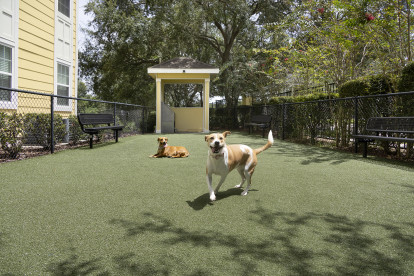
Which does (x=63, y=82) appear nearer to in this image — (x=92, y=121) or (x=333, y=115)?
(x=92, y=121)

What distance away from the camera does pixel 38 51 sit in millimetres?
9938

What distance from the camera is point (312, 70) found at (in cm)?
1229

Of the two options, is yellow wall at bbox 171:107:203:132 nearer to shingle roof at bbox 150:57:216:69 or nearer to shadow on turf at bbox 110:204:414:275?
shingle roof at bbox 150:57:216:69

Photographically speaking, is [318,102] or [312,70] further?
[312,70]

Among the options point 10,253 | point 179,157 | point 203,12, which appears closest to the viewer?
point 10,253

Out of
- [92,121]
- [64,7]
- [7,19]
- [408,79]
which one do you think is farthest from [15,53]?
[408,79]

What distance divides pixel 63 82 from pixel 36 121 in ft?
17.2

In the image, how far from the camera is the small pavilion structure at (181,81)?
16703mm

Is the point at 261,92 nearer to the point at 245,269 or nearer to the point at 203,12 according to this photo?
the point at 203,12

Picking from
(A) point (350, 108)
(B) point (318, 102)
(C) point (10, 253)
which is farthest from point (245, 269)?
(B) point (318, 102)

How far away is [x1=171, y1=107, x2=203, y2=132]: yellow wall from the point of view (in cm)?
1847

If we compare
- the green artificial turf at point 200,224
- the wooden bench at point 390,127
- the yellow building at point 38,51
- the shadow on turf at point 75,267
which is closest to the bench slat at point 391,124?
the wooden bench at point 390,127

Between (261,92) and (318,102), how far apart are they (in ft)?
47.0

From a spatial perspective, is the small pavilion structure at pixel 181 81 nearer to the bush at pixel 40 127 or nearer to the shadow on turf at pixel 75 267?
the bush at pixel 40 127
